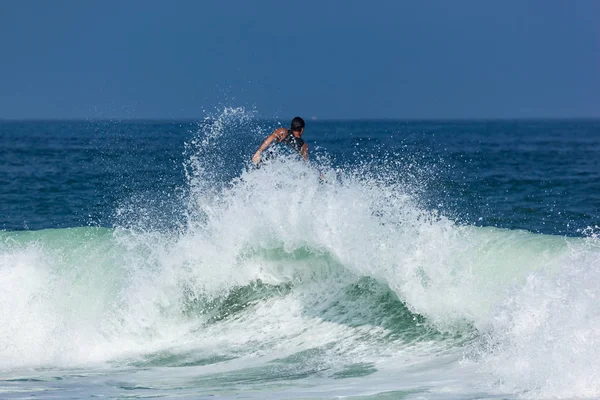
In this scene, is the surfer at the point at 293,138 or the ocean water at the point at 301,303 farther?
the surfer at the point at 293,138

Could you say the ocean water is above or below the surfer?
below

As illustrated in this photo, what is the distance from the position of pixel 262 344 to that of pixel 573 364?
394 centimetres

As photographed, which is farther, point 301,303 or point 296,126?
point 296,126

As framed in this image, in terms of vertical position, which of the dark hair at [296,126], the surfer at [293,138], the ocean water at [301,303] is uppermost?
the dark hair at [296,126]

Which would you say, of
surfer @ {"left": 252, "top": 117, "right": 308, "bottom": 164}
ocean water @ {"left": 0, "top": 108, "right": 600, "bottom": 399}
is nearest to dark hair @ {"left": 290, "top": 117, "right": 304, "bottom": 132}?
surfer @ {"left": 252, "top": 117, "right": 308, "bottom": 164}

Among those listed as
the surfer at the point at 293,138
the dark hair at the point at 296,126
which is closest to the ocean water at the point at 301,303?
the surfer at the point at 293,138

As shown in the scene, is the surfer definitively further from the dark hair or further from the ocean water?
the ocean water

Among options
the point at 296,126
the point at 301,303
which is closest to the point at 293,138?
the point at 296,126

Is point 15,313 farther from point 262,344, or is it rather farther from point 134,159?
point 134,159

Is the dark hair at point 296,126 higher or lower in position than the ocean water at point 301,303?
higher

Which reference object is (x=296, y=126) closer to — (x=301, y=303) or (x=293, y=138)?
(x=293, y=138)

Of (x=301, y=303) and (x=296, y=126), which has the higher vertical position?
(x=296, y=126)

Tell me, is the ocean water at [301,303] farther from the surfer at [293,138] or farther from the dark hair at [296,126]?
the dark hair at [296,126]

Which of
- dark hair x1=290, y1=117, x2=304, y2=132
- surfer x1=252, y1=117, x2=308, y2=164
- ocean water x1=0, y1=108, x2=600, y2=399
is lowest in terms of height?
ocean water x1=0, y1=108, x2=600, y2=399
